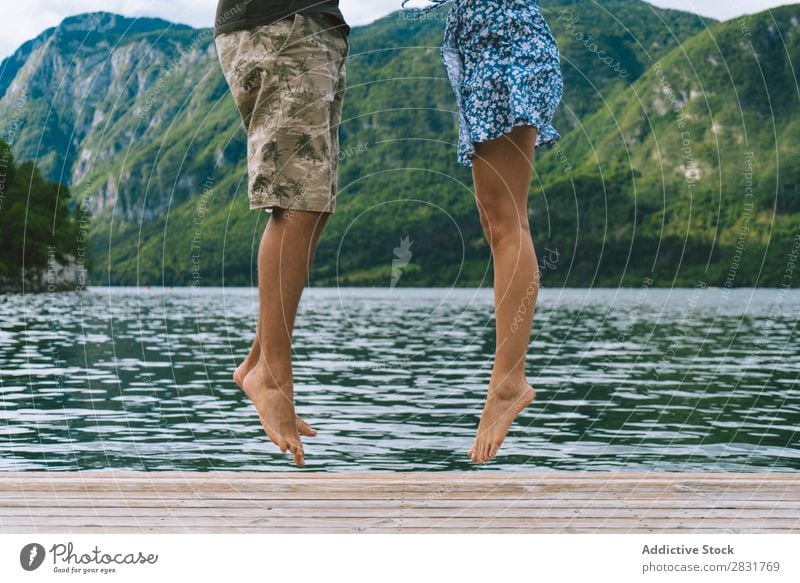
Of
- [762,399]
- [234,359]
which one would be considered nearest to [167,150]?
[234,359]

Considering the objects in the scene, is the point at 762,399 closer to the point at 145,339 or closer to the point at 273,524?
the point at 273,524

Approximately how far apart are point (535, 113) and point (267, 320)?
4.94 feet

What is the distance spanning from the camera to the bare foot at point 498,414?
4.46 m

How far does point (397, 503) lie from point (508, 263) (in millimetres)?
1242

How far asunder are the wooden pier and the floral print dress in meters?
1.66

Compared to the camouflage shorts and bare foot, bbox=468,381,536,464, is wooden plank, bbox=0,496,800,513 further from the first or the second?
the camouflage shorts

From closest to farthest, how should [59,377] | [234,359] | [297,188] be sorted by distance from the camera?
[297,188] → [59,377] → [234,359]

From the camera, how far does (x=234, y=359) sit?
2906 cm

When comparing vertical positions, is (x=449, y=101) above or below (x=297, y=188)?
above

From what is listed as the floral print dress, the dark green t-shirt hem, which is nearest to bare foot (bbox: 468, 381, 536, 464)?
the floral print dress

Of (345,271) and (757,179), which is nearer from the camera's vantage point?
(757,179)

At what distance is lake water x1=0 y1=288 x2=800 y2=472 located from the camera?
13.7 m

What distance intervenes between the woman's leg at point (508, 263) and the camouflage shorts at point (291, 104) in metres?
0.73

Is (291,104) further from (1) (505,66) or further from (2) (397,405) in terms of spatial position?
(2) (397,405)
